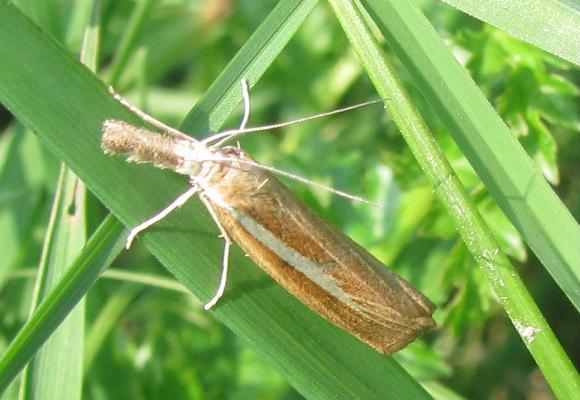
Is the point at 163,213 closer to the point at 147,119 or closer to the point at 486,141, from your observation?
the point at 147,119

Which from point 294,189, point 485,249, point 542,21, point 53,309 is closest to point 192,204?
point 53,309

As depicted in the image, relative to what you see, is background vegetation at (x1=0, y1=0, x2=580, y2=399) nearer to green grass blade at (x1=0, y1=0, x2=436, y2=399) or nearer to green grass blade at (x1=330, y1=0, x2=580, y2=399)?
green grass blade at (x1=0, y1=0, x2=436, y2=399)

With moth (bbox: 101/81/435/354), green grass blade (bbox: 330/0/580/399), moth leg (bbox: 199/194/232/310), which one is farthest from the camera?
moth (bbox: 101/81/435/354)

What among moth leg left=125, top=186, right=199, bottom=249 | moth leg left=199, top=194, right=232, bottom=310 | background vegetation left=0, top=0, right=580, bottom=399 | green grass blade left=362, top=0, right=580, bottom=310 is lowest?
background vegetation left=0, top=0, right=580, bottom=399

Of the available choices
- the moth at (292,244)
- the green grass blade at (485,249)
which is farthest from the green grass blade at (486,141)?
the moth at (292,244)

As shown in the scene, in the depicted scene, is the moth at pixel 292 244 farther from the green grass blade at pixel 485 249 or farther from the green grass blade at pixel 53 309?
the green grass blade at pixel 485 249

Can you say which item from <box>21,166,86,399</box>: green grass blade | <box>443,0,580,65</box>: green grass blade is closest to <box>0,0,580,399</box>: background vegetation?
<box>21,166,86,399</box>: green grass blade

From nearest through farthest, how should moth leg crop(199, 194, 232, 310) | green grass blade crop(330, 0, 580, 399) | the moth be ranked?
green grass blade crop(330, 0, 580, 399) < moth leg crop(199, 194, 232, 310) < the moth
